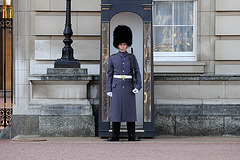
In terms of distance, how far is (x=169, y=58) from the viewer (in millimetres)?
11758

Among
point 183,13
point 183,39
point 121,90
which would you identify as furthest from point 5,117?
point 183,13

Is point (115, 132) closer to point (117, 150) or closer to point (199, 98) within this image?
point (117, 150)

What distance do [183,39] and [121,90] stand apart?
8.00 feet

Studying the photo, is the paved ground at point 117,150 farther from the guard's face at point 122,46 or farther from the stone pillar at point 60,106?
the guard's face at point 122,46

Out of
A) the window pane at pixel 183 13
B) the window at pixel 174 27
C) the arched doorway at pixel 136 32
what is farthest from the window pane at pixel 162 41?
the arched doorway at pixel 136 32

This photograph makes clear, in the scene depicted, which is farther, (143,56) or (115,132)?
(143,56)

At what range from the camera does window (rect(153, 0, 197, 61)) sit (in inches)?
467

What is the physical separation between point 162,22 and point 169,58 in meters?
0.72

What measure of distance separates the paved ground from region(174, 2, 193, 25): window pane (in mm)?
2681

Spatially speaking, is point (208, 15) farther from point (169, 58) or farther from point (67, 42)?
point (67, 42)

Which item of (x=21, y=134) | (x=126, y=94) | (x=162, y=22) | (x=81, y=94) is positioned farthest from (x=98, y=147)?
(x=162, y=22)

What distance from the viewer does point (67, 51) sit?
1096 cm

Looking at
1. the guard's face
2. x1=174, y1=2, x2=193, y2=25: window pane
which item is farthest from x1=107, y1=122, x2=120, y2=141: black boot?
x1=174, y1=2, x2=193, y2=25: window pane

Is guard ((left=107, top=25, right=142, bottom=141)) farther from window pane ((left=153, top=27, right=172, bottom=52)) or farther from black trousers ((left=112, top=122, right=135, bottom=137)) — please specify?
window pane ((left=153, top=27, right=172, bottom=52))
